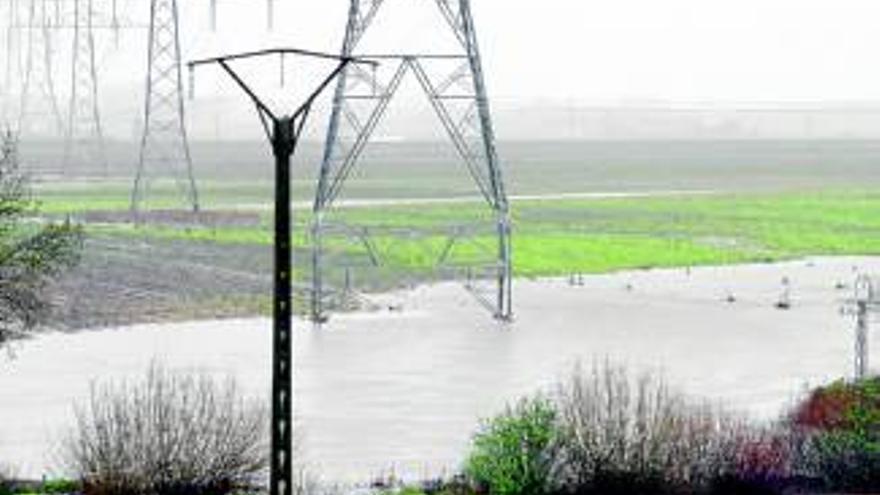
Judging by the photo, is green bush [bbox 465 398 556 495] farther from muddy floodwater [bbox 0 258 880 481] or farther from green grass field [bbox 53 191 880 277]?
green grass field [bbox 53 191 880 277]

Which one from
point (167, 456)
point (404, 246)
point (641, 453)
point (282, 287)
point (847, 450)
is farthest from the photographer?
point (404, 246)

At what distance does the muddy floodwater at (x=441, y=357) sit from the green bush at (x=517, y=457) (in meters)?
5.39

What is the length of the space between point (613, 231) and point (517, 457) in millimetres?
75401

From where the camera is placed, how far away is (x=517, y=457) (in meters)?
37.0

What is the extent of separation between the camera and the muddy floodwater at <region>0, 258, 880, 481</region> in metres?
47.8

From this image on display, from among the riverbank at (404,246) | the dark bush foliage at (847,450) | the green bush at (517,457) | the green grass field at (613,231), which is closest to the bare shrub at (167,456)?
the green bush at (517,457)

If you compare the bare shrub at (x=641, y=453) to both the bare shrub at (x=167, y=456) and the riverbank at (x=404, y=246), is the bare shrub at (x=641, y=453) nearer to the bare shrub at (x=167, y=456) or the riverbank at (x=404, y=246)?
the bare shrub at (x=167, y=456)

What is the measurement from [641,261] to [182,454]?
60.5 metres

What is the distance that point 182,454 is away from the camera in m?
37.3

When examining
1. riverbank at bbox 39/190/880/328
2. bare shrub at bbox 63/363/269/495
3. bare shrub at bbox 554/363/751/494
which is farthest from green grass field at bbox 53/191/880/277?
bare shrub at bbox 63/363/269/495

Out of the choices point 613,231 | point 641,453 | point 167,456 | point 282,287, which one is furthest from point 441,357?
point 613,231

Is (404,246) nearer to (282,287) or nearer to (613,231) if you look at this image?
(613,231)

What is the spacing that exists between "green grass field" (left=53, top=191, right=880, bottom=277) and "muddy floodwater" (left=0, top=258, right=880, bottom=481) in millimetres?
11959

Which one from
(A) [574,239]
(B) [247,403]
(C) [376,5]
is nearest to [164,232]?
(A) [574,239]
